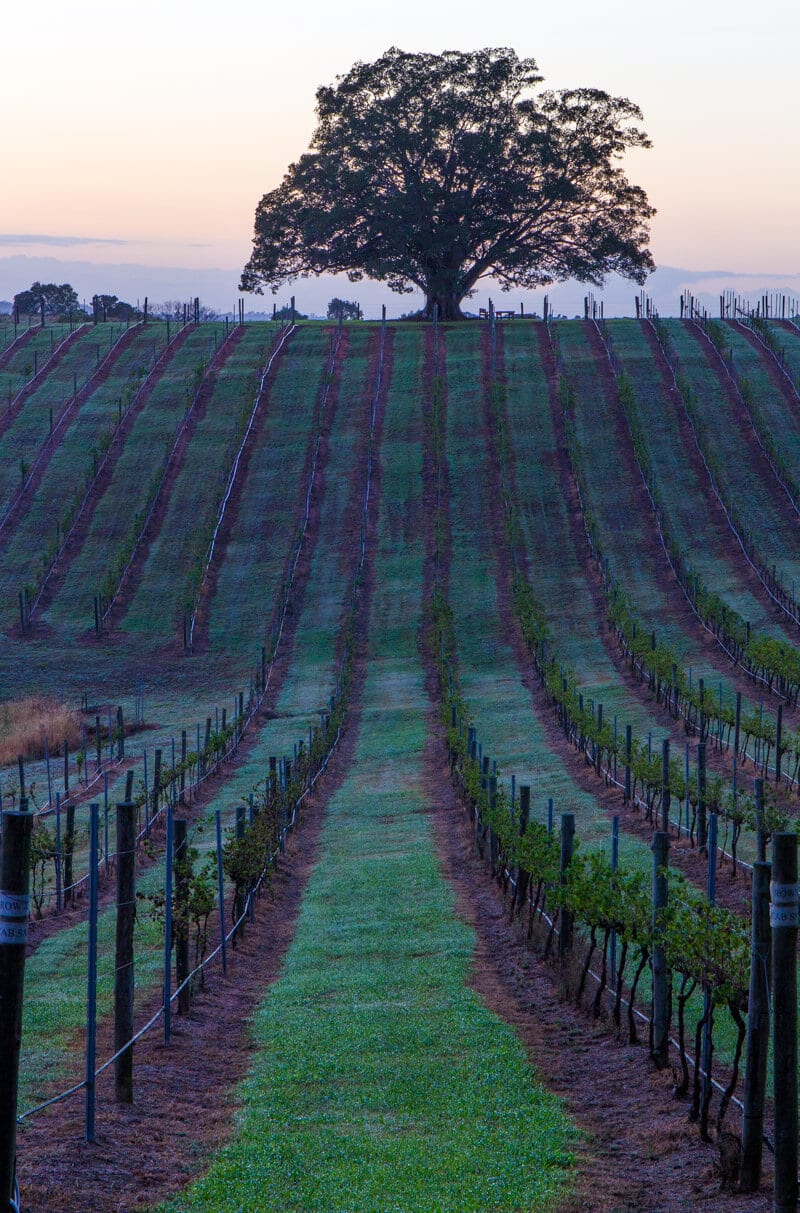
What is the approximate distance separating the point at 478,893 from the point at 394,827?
5.12m

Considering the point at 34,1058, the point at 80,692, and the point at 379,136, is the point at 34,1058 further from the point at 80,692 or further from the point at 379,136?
the point at 379,136

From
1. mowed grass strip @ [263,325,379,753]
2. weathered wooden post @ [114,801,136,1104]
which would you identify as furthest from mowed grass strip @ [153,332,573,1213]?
mowed grass strip @ [263,325,379,753]

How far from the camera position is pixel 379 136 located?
8081 centimetres

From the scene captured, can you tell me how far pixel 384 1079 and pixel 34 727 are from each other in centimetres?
2713

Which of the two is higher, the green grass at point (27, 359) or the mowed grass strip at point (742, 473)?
the green grass at point (27, 359)

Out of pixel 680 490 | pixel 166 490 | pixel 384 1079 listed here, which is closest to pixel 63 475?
pixel 166 490

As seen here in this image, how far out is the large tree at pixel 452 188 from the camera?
8062 centimetres

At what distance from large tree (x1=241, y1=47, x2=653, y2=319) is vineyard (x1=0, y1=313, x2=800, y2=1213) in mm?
5685

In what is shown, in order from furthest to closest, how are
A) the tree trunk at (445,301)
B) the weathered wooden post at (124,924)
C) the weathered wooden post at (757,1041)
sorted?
the tree trunk at (445,301) → the weathered wooden post at (124,924) → the weathered wooden post at (757,1041)

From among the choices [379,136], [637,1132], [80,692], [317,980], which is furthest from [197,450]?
[637,1132]

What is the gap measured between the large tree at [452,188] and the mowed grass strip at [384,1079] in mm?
63384

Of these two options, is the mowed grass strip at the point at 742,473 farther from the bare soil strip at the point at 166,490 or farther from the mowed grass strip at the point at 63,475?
the mowed grass strip at the point at 63,475

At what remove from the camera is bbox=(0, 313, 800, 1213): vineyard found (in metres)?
9.69

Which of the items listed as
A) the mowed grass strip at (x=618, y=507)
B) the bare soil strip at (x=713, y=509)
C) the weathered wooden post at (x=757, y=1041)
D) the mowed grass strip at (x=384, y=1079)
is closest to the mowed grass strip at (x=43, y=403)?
the mowed grass strip at (x=618, y=507)
